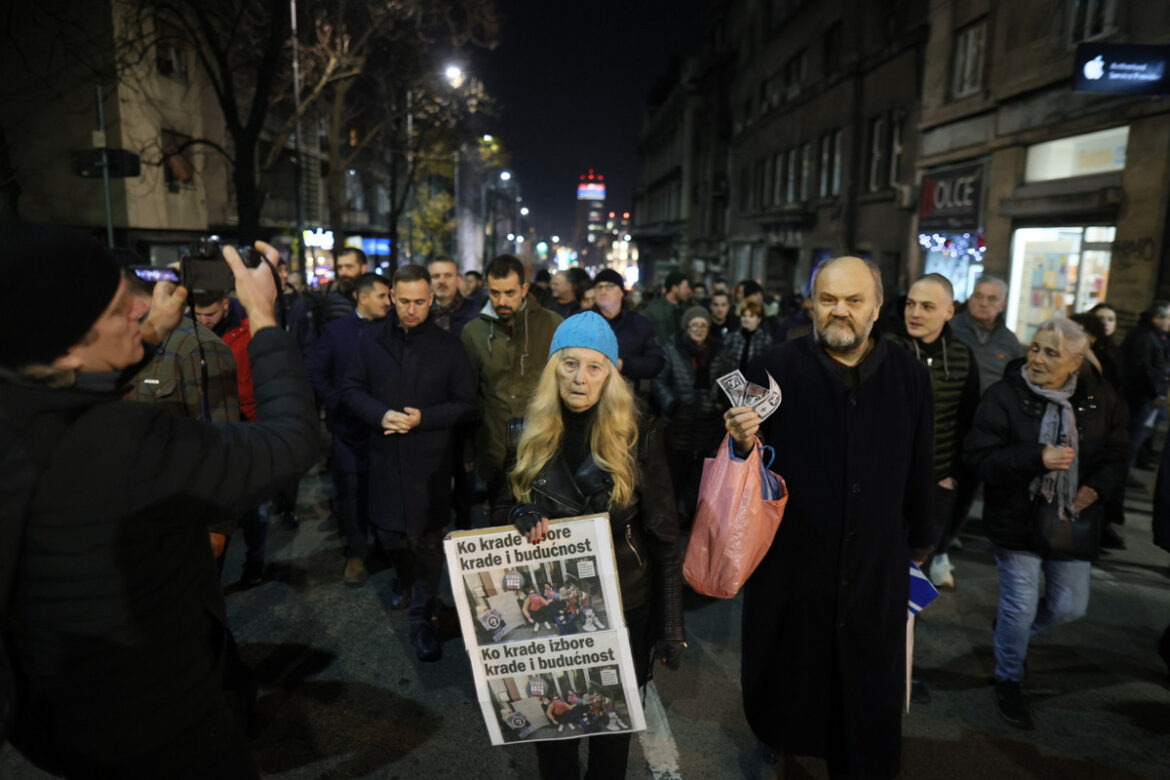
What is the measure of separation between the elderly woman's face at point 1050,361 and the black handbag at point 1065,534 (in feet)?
1.99

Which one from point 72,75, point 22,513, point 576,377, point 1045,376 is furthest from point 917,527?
point 72,75

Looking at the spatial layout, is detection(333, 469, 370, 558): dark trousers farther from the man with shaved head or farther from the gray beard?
the man with shaved head

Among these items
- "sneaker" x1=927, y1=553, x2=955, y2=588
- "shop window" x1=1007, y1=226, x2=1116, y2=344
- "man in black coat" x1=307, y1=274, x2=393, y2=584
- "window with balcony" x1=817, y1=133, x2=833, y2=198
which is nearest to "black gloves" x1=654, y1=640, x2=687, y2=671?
"man in black coat" x1=307, y1=274, x2=393, y2=584

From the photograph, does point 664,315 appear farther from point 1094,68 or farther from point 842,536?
point 842,536

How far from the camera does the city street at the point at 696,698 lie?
3.53m

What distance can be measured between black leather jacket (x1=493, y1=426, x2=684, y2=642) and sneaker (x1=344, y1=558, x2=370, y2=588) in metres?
3.12

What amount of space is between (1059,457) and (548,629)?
273 cm

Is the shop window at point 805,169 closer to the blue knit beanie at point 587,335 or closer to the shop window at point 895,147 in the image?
the shop window at point 895,147

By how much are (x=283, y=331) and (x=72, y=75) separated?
967 inches

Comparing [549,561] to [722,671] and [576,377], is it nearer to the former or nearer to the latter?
[576,377]

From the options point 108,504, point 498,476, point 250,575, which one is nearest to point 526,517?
point 498,476

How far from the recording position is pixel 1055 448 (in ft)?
12.1

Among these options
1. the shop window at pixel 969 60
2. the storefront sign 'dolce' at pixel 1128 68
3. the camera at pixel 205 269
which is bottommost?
the camera at pixel 205 269

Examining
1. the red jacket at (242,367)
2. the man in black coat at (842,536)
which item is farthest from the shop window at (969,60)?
the red jacket at (242,367)
